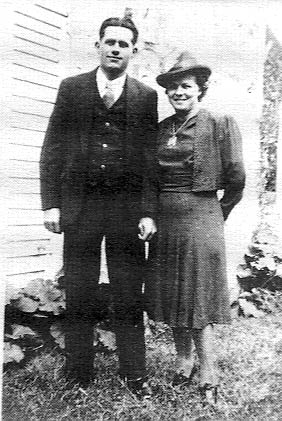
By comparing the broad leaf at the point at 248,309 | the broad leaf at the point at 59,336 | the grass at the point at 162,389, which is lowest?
the grass at the point at 162,389

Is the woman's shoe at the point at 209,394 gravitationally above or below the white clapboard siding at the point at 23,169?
below

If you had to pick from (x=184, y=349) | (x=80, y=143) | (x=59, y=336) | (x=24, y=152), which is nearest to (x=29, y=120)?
(x=24, y=152)

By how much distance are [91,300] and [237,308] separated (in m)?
0.53

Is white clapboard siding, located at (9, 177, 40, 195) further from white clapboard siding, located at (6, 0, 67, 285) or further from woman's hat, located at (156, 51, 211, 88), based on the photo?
woman's hat, located at (156, 51, 211, 88)

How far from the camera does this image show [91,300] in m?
1.67

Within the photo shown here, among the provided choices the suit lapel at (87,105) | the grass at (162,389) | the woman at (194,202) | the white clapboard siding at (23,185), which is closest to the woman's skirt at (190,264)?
the woman at (194,202)

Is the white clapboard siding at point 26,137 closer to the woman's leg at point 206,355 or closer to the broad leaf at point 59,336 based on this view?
the broad leaf at point 59,336

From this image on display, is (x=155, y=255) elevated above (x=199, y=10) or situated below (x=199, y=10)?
below

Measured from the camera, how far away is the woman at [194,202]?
1.59m

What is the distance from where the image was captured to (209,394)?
65.0 inches

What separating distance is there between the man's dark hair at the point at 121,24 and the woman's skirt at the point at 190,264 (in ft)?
1.84

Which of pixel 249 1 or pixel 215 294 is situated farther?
pixel 249 1

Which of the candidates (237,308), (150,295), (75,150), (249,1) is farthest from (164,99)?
(237,308)

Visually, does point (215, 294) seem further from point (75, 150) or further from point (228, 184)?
point (75, 150)
